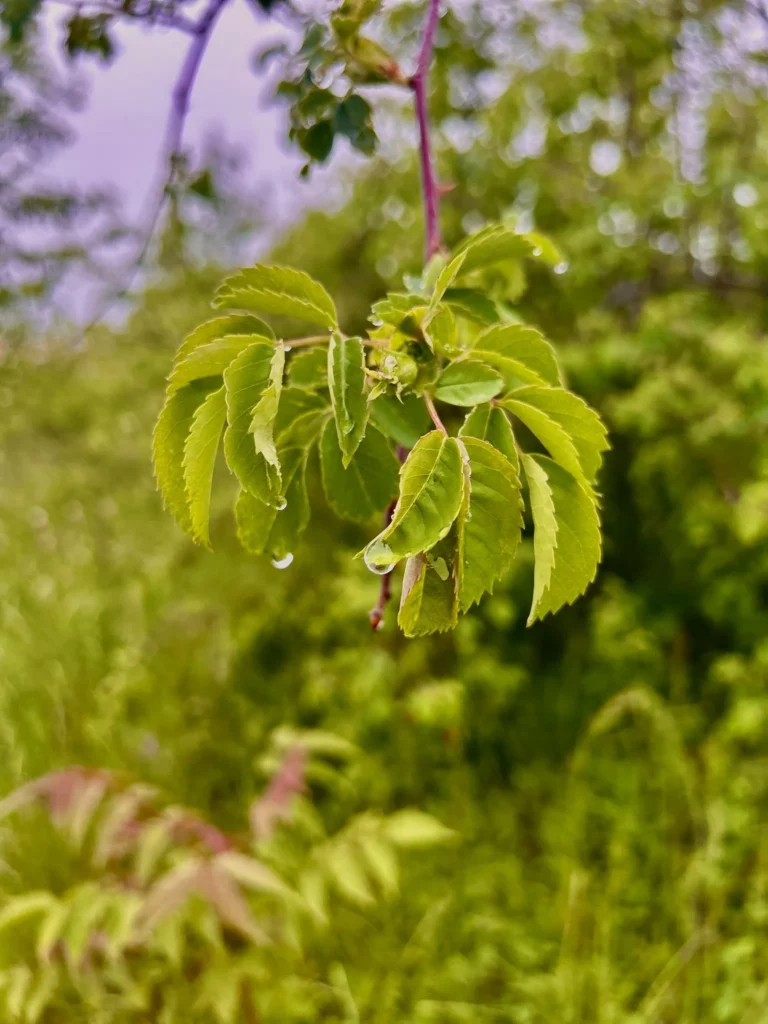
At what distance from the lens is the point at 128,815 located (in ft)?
3.61

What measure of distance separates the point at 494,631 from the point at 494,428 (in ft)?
5.56

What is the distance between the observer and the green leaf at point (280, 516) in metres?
0.42

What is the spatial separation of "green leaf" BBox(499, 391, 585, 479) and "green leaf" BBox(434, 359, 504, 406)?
0.01 meters

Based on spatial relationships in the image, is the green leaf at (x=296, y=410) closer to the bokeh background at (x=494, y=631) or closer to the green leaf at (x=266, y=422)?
the green leaf at (x=266, y=422)

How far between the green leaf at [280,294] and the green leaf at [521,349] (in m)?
0.08

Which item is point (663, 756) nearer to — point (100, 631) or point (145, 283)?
point (100, 631)

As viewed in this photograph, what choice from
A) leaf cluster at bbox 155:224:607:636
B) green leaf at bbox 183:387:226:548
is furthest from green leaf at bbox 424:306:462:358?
green leaf at bbox 183:387:226:548

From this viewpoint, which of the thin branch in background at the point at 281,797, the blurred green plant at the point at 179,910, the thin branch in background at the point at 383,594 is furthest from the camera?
the thin branch in background at the point at 281,797

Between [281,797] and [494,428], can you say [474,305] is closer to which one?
[494,428]

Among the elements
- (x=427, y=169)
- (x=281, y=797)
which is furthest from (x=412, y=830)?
(x=427, y=169)

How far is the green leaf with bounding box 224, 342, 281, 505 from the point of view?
1.12 feet

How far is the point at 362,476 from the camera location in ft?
1.40

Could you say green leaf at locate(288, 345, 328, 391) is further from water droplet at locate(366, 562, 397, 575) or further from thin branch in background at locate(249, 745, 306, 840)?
thin branch in background at locate(249, 745, 306, 840)

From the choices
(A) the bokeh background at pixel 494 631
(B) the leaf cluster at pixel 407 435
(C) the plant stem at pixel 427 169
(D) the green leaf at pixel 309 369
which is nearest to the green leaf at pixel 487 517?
(B) the leaf cluster at pixel 407 435
